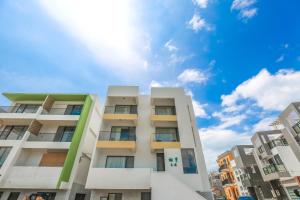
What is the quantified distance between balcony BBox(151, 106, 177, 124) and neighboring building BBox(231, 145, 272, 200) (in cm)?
2965

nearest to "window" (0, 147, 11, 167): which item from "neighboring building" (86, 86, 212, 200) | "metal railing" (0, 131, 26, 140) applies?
"metal railing" (0, 131, 26, 140)

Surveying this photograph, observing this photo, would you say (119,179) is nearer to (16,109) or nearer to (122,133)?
(122,133)

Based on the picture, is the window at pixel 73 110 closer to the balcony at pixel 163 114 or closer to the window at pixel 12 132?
the window at pixel 12 132

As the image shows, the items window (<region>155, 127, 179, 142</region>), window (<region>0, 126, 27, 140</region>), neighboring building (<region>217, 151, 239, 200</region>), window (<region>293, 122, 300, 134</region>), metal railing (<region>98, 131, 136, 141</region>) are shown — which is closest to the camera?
metal railing (<region>98, 131, 136, 141</region>)

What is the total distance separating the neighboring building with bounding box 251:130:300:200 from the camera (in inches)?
961

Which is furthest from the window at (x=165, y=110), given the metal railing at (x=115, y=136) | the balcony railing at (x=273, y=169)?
the balcony railing at (x=273, y=169)

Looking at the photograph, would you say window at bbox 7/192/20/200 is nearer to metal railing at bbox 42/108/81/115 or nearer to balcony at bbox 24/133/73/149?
balcony at bbox 24/133/73/149

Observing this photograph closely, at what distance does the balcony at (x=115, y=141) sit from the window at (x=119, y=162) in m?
1.13

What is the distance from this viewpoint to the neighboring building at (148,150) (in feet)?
43.4

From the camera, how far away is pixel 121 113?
19.2m

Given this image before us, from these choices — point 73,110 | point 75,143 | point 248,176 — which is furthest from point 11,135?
point 248,176

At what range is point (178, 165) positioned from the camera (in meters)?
14.4

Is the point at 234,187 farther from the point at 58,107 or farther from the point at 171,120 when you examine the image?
the point at 58,107

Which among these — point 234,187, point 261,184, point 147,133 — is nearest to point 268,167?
point 261,184
